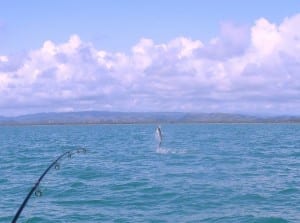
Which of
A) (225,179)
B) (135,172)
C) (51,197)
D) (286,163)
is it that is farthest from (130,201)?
(286,163)

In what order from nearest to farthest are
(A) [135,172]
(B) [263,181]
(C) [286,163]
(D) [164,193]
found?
(D) [164,193] → (B) [263,181] → (A) [135,172] → (C) [286,163]

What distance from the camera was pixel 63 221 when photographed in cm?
2034

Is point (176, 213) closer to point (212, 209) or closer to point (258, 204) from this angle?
point (212, 209)

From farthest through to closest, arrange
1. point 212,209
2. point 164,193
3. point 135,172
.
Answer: point 135,172
point 164,193
point 212,209

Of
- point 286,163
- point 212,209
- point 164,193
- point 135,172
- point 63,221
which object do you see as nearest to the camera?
point 63,221

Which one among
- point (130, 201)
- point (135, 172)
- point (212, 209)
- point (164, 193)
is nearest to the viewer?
point (212, 209)

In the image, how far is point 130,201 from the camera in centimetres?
2425

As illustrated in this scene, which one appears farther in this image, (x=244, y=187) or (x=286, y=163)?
(x=286, y=163)

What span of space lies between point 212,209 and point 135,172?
535 inches

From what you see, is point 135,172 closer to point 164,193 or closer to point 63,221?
point 164,193

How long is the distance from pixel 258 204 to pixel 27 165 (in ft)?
79.8

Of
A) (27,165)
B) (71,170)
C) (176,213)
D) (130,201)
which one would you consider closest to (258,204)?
(176,213)

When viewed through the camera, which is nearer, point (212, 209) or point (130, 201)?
point (212, 209)

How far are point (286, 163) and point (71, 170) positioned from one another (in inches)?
636
